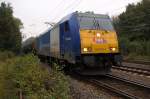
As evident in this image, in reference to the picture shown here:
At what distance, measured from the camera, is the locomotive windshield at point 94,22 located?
47.7 ft

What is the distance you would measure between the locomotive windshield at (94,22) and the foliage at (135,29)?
20432mm

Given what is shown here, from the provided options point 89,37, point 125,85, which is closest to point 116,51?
point 89,37

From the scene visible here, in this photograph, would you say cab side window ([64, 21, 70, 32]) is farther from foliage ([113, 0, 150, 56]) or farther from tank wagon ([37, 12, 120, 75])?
foliage ([113, 0, 150, 56])

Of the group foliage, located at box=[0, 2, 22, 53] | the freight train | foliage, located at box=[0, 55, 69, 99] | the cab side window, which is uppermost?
foliage, located at box=[0, 2, 22, 53]

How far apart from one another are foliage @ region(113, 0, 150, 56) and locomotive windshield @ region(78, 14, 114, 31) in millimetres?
20432

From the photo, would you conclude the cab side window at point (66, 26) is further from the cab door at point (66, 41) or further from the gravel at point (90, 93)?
the gravel at point (90, 93)

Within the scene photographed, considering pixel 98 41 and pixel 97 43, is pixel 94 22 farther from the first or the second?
pixel 97 43

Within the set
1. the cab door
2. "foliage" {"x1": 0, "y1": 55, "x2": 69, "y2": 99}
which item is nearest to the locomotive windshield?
the cab door

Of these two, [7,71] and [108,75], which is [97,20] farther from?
[7,71]

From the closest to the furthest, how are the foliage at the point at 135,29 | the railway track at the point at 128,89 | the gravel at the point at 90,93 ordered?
the railway track at the point at 128,89 → the gravel at the point at 90,93 → the foliage at the point at 135,29

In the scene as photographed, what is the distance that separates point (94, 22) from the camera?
14.8 m

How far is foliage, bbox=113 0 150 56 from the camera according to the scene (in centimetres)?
3722

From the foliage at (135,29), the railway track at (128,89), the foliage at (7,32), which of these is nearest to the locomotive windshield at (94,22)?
the railway track at (128,89)

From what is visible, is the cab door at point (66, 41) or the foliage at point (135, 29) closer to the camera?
the cab door at point (66, 41)
